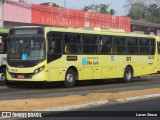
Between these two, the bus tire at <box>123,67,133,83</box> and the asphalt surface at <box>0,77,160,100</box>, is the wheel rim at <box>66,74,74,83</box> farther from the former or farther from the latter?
the bus tire at <box>123,67,133,83</box>

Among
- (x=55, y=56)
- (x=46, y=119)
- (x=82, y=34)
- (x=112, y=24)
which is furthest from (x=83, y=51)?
(x=112, y=24)

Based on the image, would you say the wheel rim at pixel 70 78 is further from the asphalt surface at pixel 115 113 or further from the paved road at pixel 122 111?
the asphalt surface at pixel 115 113

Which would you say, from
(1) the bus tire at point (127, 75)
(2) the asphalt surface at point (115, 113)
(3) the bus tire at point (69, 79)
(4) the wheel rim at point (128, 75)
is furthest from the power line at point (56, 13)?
(2) the asphalt surface at point (115, 113)

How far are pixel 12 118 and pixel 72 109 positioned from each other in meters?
2.82

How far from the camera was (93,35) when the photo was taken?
24.8 m

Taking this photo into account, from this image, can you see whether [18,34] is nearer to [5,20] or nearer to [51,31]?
[51,31]

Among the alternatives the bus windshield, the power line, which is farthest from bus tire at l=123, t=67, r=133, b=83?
the power line

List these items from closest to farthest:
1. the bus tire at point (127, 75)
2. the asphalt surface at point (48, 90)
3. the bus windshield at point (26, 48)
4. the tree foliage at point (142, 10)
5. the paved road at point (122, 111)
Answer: the paved road at point (122, 111)
the asphalt surface at point (48, 90)
the bus windshield at point (26, 48)
the bus tire at point (127, 75)
the tree foliage at point (142, 10)

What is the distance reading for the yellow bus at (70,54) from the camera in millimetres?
21531

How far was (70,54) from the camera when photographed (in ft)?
75.5

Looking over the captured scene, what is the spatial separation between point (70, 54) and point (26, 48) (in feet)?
7.86

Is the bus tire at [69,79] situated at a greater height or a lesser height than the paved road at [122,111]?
greater

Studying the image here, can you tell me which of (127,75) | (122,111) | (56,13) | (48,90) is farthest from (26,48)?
(56,13)

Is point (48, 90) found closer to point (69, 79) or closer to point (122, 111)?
point (69, 79)
